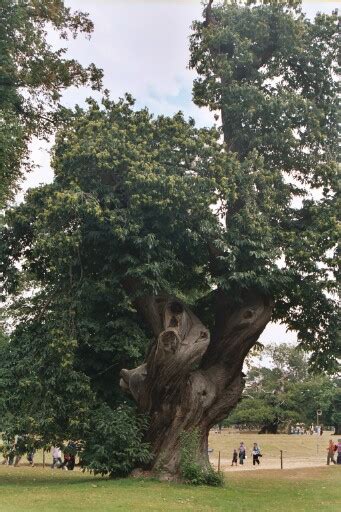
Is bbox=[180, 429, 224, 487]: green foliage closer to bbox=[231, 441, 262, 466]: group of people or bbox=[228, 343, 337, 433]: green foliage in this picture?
bbox=[231, 441, 262, 466]: group of people

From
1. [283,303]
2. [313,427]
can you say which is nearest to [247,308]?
[283,303]

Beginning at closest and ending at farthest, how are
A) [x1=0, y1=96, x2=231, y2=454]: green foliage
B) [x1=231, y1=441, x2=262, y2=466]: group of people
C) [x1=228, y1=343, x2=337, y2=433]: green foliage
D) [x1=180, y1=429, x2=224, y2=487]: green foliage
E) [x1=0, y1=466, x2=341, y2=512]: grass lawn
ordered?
[x1=0, y1=466, x2=341, y2=512]: grass lawn
[x1=0, y1=96, x2=231, y2=454]: green foliage
[x1=180, y1=429, x2=224, y2=487]: green foliage
[x1=231, y1=441, x2=262, y2=466]: group of people
[x1=228, y1=343, x2=337, y2=433]: green foliage

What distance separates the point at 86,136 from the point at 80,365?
7.36m

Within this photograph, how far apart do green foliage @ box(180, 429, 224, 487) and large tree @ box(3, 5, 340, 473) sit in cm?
35

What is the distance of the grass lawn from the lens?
1223cm

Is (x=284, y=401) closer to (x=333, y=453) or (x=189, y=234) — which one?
(x=333, y=453)

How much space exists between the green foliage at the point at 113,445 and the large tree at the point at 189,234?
1.96 feet

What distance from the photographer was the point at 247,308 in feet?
59.2

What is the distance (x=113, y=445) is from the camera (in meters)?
16.6

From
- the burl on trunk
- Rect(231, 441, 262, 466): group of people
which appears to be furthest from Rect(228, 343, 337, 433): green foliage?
the burl on trunk

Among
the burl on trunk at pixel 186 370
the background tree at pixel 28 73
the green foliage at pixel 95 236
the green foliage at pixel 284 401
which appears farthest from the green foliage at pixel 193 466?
the green foliage at pixel 284 401

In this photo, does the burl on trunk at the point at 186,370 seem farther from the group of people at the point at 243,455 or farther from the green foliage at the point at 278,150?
the group of people at the point at 243,455

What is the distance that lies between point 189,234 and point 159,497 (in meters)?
6.71

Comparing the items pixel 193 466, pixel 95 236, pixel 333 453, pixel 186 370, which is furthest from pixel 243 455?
pixel 95 236
